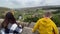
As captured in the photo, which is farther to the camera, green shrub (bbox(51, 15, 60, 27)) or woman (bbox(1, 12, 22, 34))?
green shrub (bbox(51, 15, 60, 27))

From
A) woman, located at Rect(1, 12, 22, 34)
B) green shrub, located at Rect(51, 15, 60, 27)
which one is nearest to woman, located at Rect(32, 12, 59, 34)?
woman, located at Rect(1, 12, 22, 34)

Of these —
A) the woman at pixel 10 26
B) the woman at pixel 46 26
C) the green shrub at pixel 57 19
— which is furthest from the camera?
the green shrub at pixel 57 19

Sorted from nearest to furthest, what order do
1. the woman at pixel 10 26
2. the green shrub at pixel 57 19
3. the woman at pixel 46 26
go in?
the woman at pixel 10 26 < the woman at pixel 46 26 < the green shrub at pixel 57 19

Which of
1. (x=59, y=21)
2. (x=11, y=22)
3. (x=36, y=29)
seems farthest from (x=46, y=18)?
(x=59, y=21)

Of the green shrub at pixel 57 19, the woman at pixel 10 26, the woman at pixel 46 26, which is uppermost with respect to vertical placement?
the woman at pixel 10 26

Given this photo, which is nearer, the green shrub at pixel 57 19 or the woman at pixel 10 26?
the woman at pixel 10 26

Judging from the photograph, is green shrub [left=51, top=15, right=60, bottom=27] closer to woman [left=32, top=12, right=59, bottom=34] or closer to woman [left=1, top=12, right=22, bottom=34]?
woman [left=32, top=12, right=59, bottom=34]

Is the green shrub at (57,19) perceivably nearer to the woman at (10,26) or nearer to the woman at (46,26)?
the woman at (46,26)

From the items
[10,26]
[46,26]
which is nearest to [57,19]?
[46,26]

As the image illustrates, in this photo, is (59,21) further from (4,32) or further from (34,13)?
(4,32)

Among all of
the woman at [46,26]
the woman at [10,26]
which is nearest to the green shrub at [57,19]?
the woman at [46,26]

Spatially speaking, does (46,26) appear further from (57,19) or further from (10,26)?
(57,19)

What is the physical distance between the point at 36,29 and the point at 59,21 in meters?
1.69

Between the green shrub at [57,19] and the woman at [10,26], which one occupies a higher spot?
the woman at [10,26]
